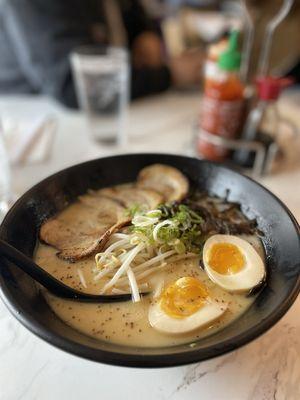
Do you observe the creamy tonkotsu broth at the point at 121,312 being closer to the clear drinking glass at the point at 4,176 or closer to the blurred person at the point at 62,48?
the clear drinking glass at the point at 4,176

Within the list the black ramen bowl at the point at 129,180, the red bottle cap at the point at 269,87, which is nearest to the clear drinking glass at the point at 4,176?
the black ramen bowl at the point at 129,180

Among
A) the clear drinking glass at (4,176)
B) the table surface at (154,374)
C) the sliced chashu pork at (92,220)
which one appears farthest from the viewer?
the clear drinking glass at (4,176)

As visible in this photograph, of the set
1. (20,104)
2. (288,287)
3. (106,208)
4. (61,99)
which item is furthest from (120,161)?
(20,104)

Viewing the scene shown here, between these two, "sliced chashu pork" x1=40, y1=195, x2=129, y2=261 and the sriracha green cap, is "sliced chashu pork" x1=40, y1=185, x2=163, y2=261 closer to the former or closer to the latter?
"sliced chashu pork" x1=40, y1=195, x2=129, y2=261

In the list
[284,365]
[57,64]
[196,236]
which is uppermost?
[57,64]

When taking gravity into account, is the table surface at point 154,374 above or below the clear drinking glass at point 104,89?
below

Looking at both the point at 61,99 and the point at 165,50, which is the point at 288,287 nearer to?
the point at 61,99

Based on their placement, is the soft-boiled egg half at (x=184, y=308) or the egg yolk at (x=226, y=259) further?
the egg yolk at (x=226, y=259)

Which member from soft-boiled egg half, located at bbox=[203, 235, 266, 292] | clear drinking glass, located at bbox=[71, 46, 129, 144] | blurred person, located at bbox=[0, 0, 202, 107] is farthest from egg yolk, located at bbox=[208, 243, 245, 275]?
blurred person, located at bbox=[0, 0, 202, 107]
